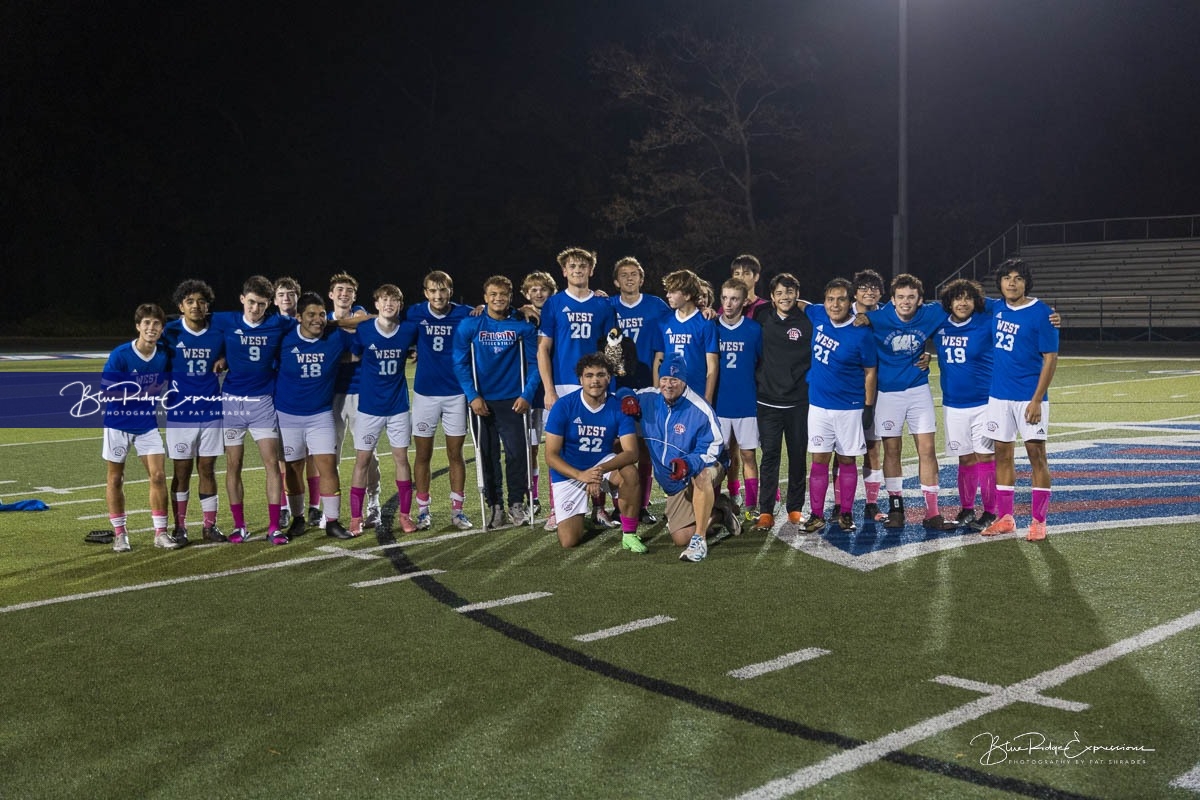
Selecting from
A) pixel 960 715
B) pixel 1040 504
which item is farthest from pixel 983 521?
pixel 960 715

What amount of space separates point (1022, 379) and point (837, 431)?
1305mm

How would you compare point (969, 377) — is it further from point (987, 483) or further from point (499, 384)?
point (499, 384)

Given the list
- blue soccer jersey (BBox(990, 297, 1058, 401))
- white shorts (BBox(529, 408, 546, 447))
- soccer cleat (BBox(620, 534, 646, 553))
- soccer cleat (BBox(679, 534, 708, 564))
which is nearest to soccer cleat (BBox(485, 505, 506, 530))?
white shorts (BBox(529, 408, 546, 447))

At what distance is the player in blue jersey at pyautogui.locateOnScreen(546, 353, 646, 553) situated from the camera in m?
7.64

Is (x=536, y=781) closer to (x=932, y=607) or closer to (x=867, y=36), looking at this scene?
(x=932, y=607)

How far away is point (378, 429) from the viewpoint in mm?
8375

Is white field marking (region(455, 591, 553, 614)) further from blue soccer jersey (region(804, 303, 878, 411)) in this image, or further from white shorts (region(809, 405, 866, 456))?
blue soccer jersey (region(804, 303, 878, 411))

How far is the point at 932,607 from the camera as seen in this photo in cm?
604

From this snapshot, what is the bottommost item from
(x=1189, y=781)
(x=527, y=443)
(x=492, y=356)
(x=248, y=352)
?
(x=1189, y=781)

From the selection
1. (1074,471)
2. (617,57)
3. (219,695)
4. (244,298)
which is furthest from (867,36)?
(219,695)

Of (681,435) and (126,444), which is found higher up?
(126,444)

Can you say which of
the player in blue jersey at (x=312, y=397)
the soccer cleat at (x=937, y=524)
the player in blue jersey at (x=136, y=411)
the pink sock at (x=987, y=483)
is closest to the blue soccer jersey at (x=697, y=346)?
the soccer cleat at (x=937, y=524)

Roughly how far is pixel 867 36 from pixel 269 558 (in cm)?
4241

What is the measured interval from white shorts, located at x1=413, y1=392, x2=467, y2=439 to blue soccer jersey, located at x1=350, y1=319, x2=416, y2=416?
0.50 ft
